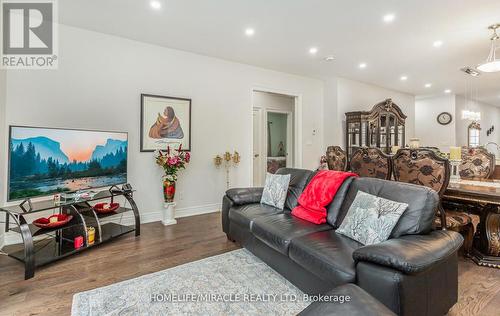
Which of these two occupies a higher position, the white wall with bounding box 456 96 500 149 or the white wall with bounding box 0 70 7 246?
the white wall with bounding box 456 96 500 149

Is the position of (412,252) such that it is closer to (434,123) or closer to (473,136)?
(434,123)

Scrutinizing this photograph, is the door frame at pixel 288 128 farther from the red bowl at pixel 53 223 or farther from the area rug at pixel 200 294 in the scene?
the red bowl at pixel 53 223

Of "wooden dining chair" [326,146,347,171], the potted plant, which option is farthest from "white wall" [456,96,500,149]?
the potted plant

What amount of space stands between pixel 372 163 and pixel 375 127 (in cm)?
268

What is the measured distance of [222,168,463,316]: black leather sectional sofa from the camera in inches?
53.2

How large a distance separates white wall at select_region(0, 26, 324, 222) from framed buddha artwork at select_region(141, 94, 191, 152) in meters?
0.10

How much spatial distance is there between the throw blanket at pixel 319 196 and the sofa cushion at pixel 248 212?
0.29m

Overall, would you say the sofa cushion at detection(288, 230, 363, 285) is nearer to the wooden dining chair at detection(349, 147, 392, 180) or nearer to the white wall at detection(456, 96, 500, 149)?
the wooden dining chair at detection(349, 147, 392, 180)

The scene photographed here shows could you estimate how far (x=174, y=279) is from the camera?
7.22 ft

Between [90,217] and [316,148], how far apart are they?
180 inches

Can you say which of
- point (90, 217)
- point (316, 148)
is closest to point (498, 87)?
point (316, 148)

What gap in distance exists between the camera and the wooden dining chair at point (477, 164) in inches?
138

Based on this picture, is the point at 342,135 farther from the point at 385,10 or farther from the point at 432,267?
the point at 432,267

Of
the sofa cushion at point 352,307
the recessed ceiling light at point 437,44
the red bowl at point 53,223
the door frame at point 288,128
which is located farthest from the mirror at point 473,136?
the red bowl at point 53,223
